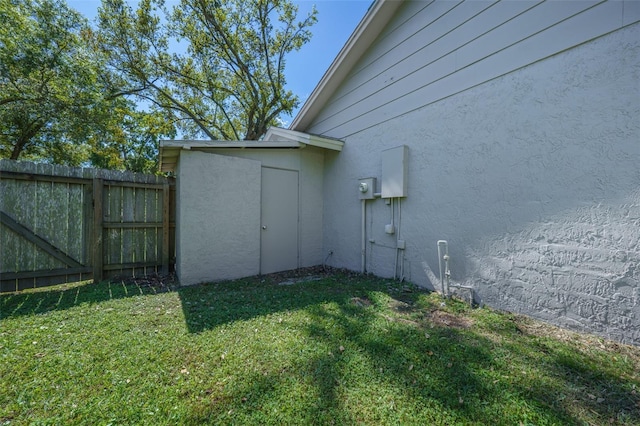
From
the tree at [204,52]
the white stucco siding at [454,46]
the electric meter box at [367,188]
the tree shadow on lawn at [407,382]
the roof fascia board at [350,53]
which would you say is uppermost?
the tree at [204,52]

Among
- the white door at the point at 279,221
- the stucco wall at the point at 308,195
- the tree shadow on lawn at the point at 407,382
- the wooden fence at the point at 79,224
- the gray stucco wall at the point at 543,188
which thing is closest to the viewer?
the tree shadow on lawn at the point at 407,382

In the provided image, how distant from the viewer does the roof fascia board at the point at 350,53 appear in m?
4.82

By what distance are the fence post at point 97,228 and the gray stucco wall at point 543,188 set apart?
5.53 meters

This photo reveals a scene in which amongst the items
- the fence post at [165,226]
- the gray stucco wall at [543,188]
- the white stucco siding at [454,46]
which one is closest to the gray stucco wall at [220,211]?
the fence post at [165,226]

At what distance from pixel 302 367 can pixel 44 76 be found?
12168 millimetres

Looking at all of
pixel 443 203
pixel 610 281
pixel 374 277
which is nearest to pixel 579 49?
pixel 443 203

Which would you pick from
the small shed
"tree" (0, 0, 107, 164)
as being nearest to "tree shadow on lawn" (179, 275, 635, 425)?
the small shed

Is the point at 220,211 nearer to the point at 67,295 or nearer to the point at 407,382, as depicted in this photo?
the point at 67,295

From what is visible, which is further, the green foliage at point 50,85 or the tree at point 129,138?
the tree at point 129,138

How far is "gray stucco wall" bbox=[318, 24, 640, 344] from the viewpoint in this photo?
2.49 meters

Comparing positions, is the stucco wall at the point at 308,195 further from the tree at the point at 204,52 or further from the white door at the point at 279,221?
the tree at the point at 204,52

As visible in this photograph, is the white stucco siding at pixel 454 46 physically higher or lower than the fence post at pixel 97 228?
higher

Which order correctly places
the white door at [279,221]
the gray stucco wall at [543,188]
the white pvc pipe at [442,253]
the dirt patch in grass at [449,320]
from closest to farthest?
the gray stucco wall at [543,188] → the dirt patch in grass at [449,320] → the white pvc pipe at [442,253] → the white door at [279,221]

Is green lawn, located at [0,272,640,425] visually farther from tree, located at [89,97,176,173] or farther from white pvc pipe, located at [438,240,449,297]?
tree, located at [89,97,176,173]
